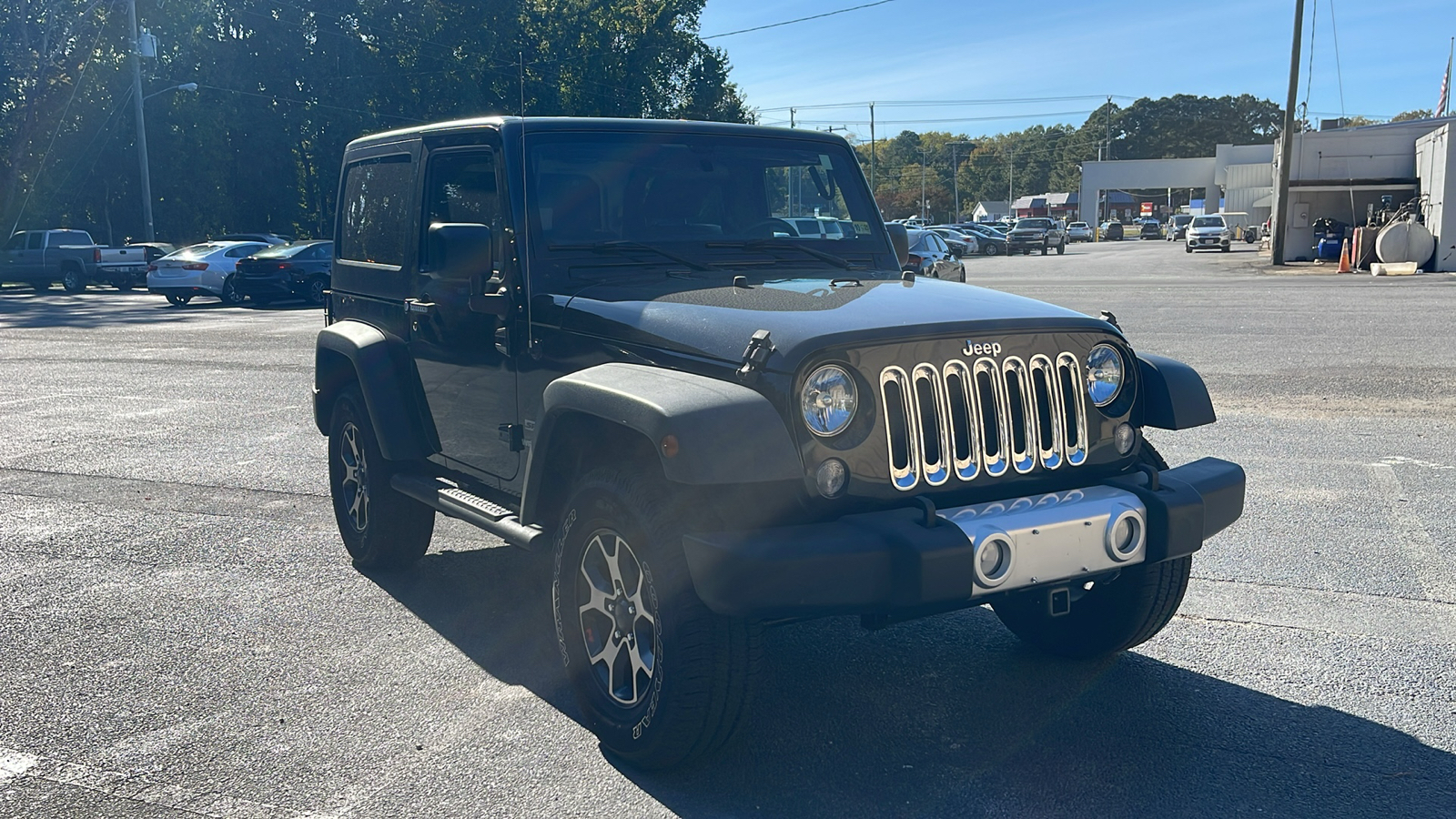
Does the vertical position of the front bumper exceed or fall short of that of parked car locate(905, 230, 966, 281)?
it falls short

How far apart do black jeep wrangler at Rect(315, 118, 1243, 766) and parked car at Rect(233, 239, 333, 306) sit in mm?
22096

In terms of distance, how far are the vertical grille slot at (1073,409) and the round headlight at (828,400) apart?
0.76 meters

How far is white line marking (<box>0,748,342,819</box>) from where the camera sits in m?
3.54

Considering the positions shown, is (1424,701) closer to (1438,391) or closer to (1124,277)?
(1438,391)

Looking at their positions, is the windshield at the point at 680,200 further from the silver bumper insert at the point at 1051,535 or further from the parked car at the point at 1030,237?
the parked car at the point at 1030,237

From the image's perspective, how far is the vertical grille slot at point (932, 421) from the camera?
3604 mm

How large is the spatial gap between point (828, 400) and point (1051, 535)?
2.42 ft

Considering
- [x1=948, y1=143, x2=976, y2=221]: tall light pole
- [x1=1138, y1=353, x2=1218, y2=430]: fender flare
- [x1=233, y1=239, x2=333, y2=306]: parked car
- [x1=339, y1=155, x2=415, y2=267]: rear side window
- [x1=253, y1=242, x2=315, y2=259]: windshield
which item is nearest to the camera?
[x1=1138, y1=353, x2=1218, y2=430]: fender flare

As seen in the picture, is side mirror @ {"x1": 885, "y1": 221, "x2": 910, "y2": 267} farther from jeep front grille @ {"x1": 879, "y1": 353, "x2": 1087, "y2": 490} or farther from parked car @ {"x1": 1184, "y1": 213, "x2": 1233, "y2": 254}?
parked car @ {"x1": 1184, "y1": 213, "x2": 1233, "y2": 254}

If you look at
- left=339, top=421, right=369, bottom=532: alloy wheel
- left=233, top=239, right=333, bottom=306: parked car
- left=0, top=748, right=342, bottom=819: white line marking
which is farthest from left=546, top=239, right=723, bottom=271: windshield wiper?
left=233, top=239, right=333, bottom=306: parked car

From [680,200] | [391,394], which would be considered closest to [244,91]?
[391,394]

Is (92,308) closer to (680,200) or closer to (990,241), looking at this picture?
(680,200)

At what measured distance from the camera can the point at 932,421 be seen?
3.62m

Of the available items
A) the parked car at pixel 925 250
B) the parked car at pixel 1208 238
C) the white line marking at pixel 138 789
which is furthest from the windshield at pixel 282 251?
the parked car at pixel 1208 238
